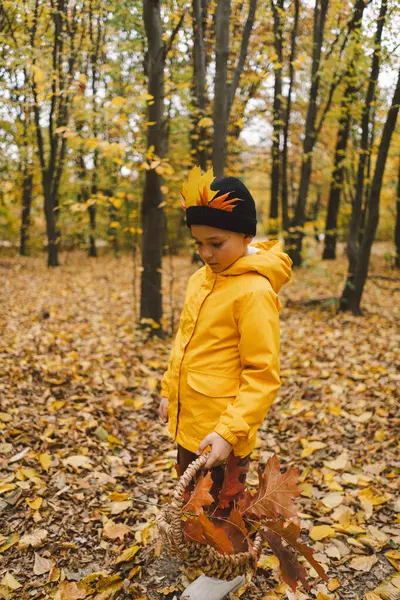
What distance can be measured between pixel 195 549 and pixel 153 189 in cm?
435

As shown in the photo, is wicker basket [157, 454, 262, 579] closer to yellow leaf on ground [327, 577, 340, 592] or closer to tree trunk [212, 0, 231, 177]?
yellow leaf on ground [327, 577, 340, 592]

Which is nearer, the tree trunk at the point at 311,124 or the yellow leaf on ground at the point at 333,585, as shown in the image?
the yellow leaf on ground at the point at 333,585

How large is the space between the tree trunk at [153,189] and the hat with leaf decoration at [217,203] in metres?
3.42

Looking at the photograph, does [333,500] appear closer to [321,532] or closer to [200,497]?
[321,532]

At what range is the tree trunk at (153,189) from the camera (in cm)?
455

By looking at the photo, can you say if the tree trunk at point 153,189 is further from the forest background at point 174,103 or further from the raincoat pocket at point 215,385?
the raincoat pocket at point 215,385

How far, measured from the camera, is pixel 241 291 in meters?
1.68

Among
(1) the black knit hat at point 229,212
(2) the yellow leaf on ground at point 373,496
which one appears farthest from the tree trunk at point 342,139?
(2) the yellow leaf on ground at point 373,496

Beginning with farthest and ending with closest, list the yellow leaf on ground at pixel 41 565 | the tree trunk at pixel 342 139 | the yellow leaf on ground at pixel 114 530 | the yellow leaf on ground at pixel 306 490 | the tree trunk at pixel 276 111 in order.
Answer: the tree trunk at pixel 276 111 → the tree trunk at pixel 342 139 → the yellow leaf on ground at pixel 306 490 → the yellow leaf on ground at pixel 114 530 → the yellow leaf on ground at pixel 41 565

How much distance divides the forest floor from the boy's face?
1.70 metres

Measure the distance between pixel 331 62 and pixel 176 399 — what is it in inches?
317

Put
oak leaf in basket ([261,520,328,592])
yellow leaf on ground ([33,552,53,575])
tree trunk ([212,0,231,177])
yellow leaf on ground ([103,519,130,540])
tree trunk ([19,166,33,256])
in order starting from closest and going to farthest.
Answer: oak leaf in basket ([261,520,328,592]), yellow leaf on ground ([33,552,53,575]), yellow leaf on ground ([103,519,130,540]), tree trunk ([212,0,231,177]), tree trunk ([19,166,33,256])

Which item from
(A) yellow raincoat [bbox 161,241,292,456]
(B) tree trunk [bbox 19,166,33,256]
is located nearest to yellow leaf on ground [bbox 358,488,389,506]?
(A) yellow raincoat [bbox 161,241,292,456]

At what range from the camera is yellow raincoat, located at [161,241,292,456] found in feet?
5.21
